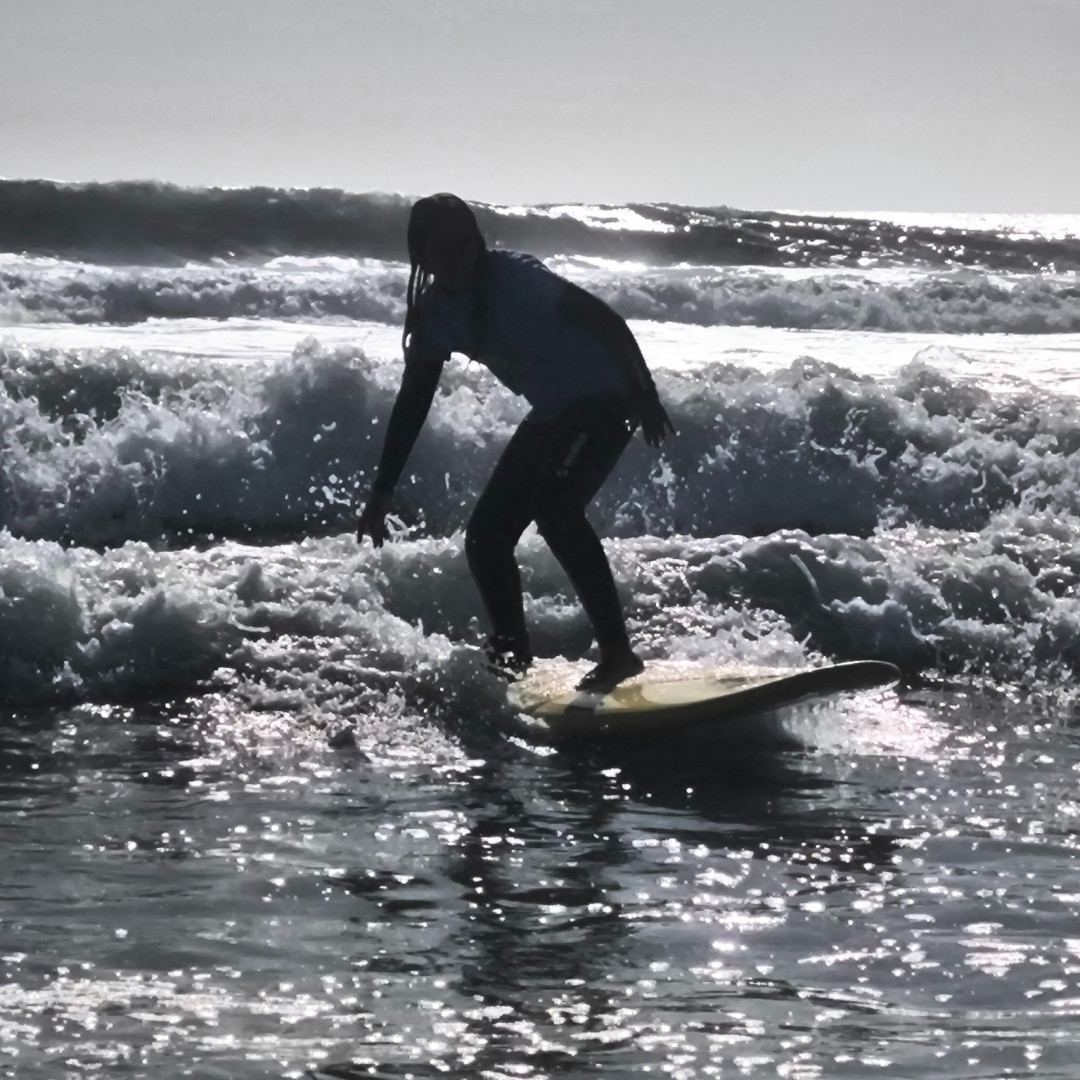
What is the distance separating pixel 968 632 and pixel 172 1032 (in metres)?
4.74

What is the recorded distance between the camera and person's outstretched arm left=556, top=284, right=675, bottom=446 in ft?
17.9

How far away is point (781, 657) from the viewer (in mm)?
6812

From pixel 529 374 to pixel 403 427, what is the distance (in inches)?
17.0

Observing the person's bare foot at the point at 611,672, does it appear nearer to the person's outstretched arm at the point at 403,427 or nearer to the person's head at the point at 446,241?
the person's outstretched arm at the point at 403,427

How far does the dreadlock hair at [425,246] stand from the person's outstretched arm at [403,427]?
0.09 m

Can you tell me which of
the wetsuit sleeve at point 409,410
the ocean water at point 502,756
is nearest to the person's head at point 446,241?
the wetsuit sleeve at point 409,410

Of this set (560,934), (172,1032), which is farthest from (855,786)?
(172,1032)

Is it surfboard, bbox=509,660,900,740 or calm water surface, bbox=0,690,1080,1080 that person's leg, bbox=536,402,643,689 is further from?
calm water surface, bbox=0,690,1080,1080

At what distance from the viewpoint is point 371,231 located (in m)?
30.0

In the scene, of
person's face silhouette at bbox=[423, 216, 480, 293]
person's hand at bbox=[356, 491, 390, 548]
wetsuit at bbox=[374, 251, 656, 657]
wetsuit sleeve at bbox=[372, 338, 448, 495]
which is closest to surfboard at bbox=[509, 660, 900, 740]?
wetsuit at bbox=[374, 251, 656, 657]

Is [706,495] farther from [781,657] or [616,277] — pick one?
[616,277]

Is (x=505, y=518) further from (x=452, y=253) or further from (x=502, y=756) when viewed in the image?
(x=452, y=253)

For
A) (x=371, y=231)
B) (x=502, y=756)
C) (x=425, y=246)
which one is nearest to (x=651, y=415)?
(x=425, y=246)

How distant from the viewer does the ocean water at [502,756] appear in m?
3.46
